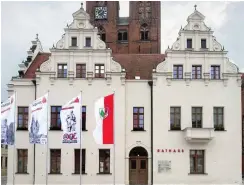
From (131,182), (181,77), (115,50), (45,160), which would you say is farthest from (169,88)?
(115,50)

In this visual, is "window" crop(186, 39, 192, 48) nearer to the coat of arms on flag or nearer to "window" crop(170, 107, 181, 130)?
"window" crop(170, 107, 181, 130)

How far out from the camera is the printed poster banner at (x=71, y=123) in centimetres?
2700

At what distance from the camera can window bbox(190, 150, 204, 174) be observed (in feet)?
114

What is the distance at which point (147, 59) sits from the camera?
3959 centimetres

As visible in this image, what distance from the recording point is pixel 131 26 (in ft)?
191

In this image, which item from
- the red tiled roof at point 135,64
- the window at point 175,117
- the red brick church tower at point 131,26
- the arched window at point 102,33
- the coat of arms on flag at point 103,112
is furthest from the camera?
the arched window at point 102,33

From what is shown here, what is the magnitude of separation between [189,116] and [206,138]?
218 cm

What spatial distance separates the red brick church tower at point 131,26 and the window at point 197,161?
79.2 ft

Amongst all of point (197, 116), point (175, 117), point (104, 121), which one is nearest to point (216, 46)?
point (197, 116)

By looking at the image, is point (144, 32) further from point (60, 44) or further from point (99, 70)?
point (60, 44)

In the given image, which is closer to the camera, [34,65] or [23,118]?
[23,118]

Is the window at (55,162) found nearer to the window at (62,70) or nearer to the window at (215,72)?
the window at (62,70)

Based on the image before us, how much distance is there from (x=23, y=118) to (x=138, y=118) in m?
8.76

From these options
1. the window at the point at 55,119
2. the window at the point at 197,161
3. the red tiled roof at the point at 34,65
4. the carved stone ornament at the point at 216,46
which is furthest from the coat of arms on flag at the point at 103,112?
the red tiled roof at the point at 34,65
